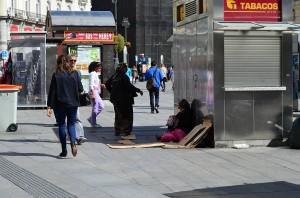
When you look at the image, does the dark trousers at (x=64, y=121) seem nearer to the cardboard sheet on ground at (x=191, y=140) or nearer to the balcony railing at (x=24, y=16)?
the cardboard sheet on ground at (x=191, y=140)

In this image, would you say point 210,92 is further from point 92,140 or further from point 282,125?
point 92,140

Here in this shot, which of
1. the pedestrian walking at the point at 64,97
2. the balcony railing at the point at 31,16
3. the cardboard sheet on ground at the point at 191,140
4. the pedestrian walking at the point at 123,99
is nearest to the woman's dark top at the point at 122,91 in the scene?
the pedestrian walking at the point at 123,99

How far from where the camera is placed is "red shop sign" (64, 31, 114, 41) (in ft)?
81.3

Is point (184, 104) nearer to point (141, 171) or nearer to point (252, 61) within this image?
point (252, 61)

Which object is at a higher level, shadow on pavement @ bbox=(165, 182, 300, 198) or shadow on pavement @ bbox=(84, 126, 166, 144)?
shadow on pavement @ bbox=(84, 126, 166, 144)

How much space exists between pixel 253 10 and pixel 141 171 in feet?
13.8

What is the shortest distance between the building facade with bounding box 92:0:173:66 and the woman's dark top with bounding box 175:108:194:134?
246 ft

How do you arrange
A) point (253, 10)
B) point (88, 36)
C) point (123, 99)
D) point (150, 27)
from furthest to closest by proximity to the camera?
1. point (150, 27)
2. point (88, 36)
3. point (123, 99)
4. point (253, 10)

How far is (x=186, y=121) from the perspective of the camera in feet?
41.0

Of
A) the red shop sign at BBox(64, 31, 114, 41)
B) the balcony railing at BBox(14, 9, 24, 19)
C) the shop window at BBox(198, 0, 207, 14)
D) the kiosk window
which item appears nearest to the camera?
the kiosk window

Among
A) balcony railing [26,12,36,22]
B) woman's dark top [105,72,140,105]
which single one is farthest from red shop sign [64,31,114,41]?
balcony railing [26,12,36,22]

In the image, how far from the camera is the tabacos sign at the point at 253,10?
11422 millimetres

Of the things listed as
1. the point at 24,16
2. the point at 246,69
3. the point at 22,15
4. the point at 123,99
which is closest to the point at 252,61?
the point at 246,69

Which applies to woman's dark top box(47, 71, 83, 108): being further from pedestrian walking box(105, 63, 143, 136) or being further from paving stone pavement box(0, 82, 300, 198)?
pedestrian walking box(105, 63, 143, 136)
